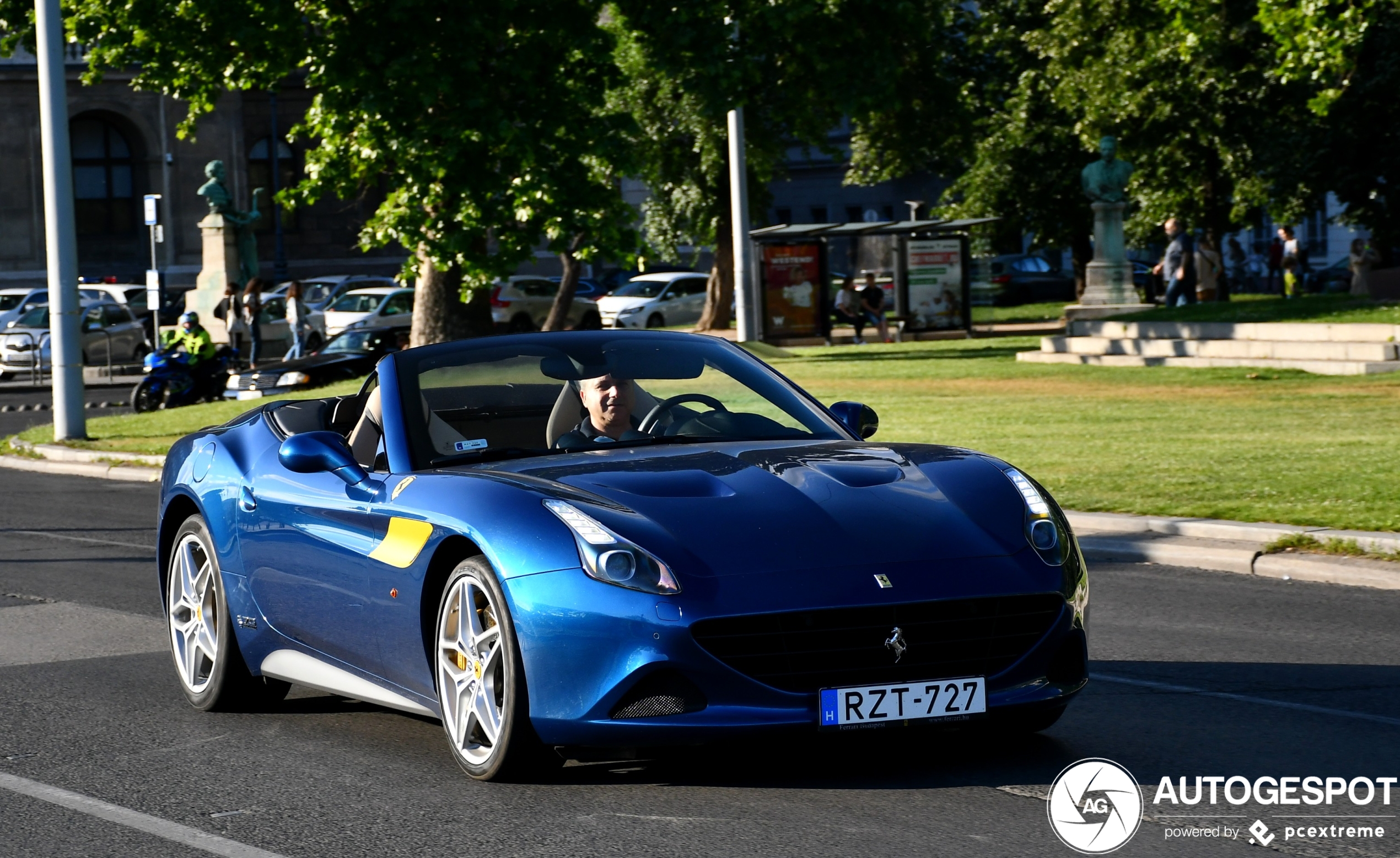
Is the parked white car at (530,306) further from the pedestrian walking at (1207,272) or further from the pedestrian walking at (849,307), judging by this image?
the pedestrian walking at (1207,272)

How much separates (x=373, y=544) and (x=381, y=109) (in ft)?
61.9

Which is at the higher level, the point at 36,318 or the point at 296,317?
the point at 36,318

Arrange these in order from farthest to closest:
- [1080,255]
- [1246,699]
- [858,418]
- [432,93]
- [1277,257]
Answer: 1. [1080,255]
2. [1277,257]
3. [432,93]
4. [858,418]
5. [1246,699]

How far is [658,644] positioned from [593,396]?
1.75 m

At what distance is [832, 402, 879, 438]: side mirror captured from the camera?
698cm

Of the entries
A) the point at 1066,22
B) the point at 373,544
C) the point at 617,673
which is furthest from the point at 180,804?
the point at 1066,22

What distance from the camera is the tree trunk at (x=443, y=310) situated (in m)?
27.9

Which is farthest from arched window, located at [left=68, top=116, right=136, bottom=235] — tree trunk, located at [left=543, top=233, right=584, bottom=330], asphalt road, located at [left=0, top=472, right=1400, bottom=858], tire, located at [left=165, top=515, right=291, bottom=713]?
tire, located at [left=165, top=515, right=291, bottom=713]

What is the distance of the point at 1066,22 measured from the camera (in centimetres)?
4369

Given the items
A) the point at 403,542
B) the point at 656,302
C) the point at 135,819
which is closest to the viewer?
the point at 135,819

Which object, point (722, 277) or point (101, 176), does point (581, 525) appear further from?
point (101, 176)

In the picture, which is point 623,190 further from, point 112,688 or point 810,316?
point 112,688

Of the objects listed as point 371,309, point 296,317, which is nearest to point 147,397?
point 296,317

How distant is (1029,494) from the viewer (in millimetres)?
5930
